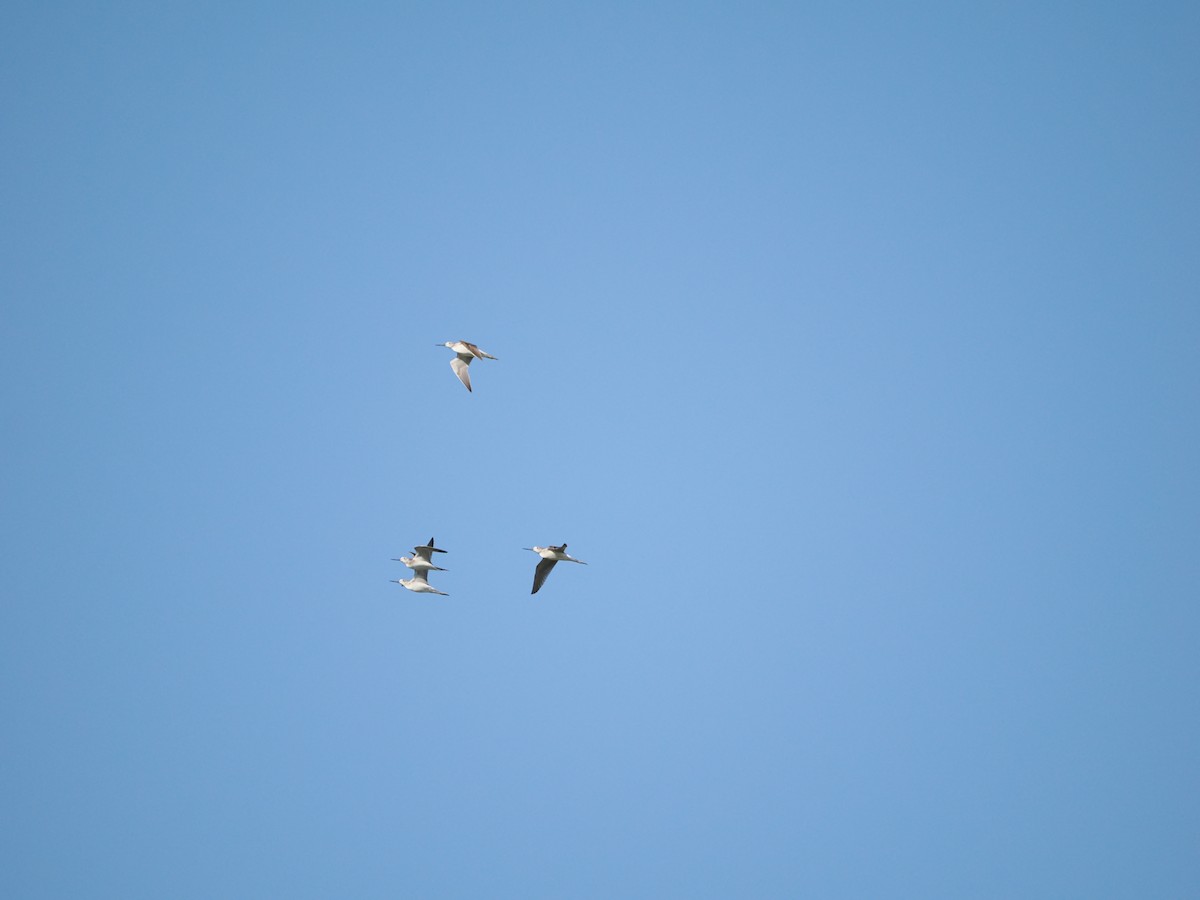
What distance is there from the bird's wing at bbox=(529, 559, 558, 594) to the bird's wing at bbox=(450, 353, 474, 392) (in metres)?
6.38

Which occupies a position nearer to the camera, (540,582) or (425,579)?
(540,582)

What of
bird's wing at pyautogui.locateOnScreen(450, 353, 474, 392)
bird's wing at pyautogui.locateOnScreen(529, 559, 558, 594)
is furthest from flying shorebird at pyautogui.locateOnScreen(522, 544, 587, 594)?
bird's wing at pyautogui.locateOnScreen(450, 353, 474, 392)

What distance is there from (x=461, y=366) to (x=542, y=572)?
7.51 meters

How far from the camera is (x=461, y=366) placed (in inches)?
1533

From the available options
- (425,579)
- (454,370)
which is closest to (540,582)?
(425,579)

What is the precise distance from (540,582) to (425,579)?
4712 mm

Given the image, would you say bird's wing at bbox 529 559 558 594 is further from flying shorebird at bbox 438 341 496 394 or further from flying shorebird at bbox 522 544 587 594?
flying shorebird at bbox 438 341 496 394

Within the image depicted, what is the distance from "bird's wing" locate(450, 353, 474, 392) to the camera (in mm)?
38531

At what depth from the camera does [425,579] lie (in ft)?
130

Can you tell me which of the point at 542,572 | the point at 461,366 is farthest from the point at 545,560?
the point at 461,366

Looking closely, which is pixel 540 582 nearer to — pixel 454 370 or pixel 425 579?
pixel 425 579

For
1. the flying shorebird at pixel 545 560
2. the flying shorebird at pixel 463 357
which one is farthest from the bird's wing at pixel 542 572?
the flying shorebird at pixel 463 357

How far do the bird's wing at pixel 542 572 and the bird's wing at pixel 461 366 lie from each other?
6.38 meters

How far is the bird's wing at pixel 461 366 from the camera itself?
3853cm
